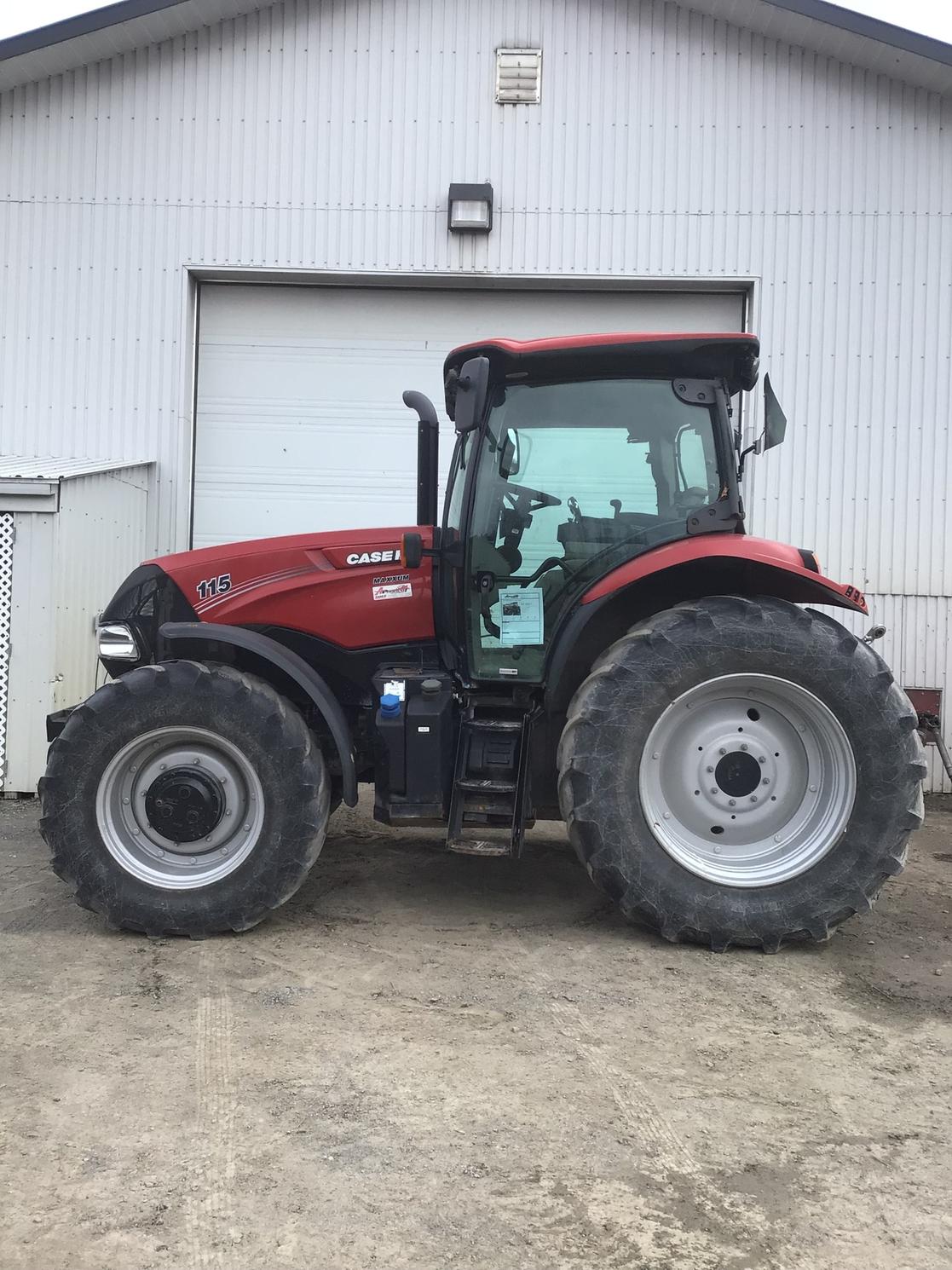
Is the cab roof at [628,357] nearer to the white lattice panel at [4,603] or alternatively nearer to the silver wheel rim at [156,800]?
the silver wheel rim at [156,800]

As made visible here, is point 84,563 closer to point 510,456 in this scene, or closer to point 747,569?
point 510,456

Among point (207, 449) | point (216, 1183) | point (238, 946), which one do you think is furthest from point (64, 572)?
point (216, 1183)

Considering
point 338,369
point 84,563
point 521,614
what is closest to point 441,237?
point 338,369

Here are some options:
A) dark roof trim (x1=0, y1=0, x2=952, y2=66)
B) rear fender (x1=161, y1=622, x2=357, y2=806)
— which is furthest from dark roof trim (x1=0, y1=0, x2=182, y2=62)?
rear fender (x1=161, y1=622, x2=357, y2=806)

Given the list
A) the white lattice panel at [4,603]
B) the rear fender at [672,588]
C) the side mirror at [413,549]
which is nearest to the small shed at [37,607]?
the white lattice panel at [4,603]

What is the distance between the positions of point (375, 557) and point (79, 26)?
5600 millimetres

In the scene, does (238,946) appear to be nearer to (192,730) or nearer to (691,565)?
(192,730)

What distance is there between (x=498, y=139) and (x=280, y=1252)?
7.73 m

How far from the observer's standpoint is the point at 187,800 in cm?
421

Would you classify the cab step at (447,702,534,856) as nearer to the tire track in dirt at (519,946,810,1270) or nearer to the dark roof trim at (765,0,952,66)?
the tire track in dirt at (519,946,810,1270)

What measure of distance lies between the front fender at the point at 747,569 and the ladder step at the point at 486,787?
83cm

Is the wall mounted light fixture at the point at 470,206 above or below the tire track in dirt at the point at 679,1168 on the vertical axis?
above

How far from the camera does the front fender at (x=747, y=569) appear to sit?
162 inches

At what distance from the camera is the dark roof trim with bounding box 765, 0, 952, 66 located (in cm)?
738
